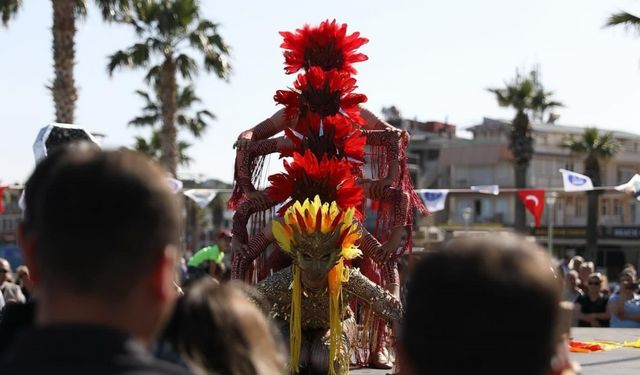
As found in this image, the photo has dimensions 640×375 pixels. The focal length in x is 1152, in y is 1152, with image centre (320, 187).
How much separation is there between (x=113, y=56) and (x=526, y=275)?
27.2 m

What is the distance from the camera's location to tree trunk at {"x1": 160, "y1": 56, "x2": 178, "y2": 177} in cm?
2911

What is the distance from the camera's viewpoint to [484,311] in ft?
7.15

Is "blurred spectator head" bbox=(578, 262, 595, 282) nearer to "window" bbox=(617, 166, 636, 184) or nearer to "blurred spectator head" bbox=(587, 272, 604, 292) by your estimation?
"blurred spectator head" bbox=(587, 272, 604, 292)

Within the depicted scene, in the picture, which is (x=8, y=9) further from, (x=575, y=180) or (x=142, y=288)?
(x=142, y=288)

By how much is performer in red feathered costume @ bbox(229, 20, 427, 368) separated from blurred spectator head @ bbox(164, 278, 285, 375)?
202 inches

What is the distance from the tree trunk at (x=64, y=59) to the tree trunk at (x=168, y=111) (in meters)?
6.34

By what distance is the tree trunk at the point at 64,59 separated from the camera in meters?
22.3

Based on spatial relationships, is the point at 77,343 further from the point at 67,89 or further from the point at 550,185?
the point at 550,185

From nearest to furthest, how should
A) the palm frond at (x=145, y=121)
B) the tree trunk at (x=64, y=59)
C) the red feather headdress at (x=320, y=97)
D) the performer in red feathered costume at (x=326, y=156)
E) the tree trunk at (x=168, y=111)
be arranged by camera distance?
the performer in red feathered costume at (x=326, y=156)
the red feather headdress at (x=320, y=97)
the tree trunk at (x=64, y=59)
the tree trunk at (x=168, y=111)
the palm frond at (x=145, y=121)

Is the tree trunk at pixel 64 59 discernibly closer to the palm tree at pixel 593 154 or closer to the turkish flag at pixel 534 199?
the turkish flag at pixel 534 199

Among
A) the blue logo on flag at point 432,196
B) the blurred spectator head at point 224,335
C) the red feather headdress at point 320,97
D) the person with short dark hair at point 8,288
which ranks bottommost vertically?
the person with short dark hair at point 8,288

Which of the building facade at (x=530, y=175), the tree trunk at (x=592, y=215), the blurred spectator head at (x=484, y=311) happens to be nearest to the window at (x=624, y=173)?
the building facade at (x=530, y=175)

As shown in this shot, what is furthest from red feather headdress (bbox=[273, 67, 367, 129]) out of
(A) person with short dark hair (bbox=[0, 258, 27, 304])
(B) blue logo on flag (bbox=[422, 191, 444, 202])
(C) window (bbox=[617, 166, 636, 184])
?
(C) window (bbox=[617, 166, 636, 184])

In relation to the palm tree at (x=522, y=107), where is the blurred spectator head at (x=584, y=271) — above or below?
below
